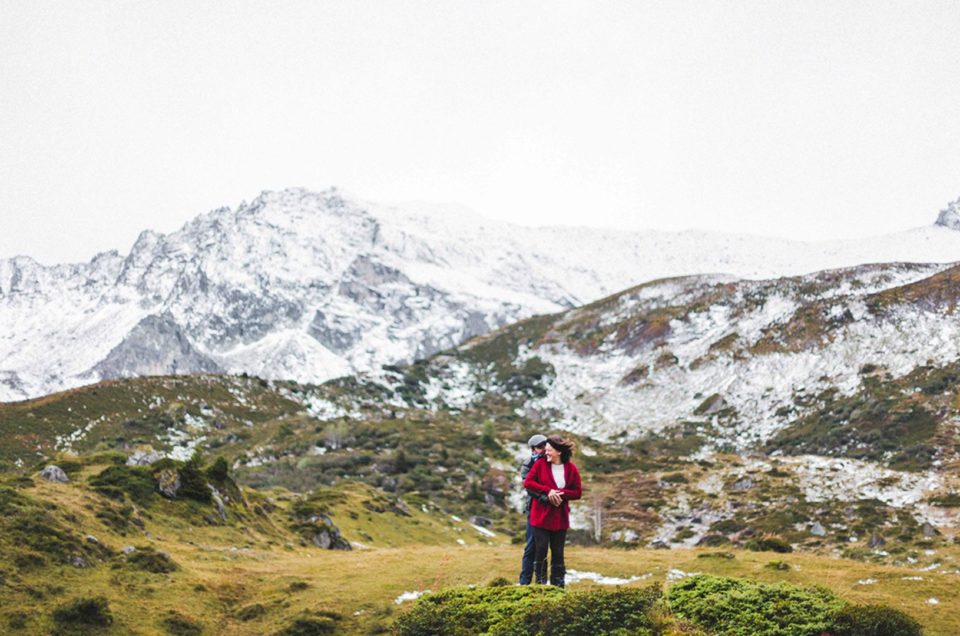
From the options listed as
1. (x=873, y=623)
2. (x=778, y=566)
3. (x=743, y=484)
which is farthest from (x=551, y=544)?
(x=743, y=484)

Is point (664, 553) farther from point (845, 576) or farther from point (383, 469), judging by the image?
point (383, 469)

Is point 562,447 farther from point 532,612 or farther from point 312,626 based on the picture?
point 312,626

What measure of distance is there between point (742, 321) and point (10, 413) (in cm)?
15499

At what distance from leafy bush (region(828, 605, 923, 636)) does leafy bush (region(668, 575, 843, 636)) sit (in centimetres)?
21

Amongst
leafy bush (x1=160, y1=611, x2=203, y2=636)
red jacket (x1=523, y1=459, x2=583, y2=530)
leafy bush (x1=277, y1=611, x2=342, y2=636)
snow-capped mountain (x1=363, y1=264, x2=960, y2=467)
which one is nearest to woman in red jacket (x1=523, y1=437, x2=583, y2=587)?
red jacket (x1=523, y1=459, x2=583, y2=530)

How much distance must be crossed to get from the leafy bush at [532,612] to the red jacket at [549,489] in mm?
2078

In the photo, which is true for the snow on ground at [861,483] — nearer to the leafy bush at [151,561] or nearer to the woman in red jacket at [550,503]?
the woman in red jacket at [550,503]

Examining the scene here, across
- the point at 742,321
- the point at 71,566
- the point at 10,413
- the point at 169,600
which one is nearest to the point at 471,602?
the point at 169,600

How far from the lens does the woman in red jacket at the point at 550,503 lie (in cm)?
1569

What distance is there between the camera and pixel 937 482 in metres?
62.4

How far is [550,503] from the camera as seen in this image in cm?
1562

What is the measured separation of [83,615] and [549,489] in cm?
1291

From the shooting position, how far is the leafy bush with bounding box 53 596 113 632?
17.2 m

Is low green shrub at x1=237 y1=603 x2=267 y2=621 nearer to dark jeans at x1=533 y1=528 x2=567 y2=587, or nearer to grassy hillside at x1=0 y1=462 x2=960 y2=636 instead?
grassy hillside at x1=0 y1=462 x2=960 y2=636
